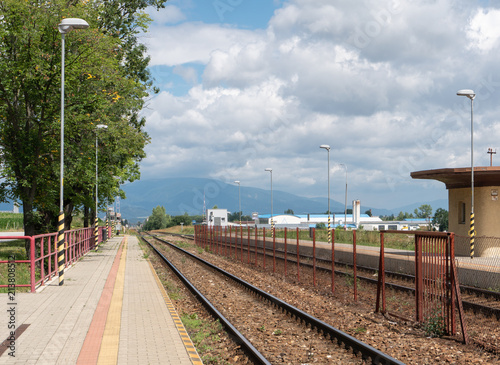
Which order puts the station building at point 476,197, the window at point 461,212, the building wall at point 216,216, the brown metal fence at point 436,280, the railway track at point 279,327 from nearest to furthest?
the railway track at point 279,327 → the brown metal fence at point 436,280 → the station building at point 476,197 → the window at point 461,212 → the building wall at point 216,216

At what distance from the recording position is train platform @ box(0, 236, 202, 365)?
27.1ft

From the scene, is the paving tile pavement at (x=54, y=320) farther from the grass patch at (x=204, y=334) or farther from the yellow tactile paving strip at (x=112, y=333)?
the grass patch at (x=204, y=334)

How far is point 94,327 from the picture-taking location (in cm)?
1044

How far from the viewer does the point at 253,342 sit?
1016 cm

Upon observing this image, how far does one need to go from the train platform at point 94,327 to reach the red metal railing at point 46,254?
0.55 metres

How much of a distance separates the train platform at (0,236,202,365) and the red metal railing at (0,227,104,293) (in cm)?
55

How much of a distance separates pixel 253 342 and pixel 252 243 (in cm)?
3619

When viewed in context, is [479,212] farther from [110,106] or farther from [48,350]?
[48,350]

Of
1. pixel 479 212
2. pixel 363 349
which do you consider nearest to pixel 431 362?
pixel 363 349

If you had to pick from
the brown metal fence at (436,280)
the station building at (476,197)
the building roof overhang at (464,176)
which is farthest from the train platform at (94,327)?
the station building at (476,197)

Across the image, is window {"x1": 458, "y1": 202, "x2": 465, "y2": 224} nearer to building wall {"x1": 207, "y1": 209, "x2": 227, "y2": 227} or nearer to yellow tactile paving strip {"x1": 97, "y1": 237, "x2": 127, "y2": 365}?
yellow tactile paving strip {"x1": 97, "y1": 237, "x2": 127, "y2": 365}

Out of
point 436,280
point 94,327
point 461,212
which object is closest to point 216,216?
point 461,212

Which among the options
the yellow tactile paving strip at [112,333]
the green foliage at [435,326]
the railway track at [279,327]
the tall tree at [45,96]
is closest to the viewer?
the yellow tactile paving strip at [112,333]

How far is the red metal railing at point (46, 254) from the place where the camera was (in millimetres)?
15289
